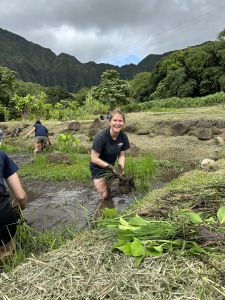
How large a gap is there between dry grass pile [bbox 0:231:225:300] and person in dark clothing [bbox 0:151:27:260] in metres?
0.94

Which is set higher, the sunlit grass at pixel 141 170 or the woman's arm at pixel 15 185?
the woman's arm at pixel 15 185

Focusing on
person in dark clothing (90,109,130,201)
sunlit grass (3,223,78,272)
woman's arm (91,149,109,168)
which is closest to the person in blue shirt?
person in dark clothing (90,109,130,201)

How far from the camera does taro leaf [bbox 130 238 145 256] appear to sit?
304cm

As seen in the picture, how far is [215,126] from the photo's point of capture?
15.4 metres

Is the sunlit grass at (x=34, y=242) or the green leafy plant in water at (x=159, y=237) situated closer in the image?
→ the green leafy plant in water at (x=159, y=237)

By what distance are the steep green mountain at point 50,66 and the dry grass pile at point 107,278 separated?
506 feet

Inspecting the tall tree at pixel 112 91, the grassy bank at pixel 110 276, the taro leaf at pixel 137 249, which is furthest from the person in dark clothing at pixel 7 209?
the tall tree at pixel 112 91

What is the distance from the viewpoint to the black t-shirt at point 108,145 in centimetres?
616

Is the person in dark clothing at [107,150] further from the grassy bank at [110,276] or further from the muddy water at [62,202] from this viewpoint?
the grassy bank at [110,276]

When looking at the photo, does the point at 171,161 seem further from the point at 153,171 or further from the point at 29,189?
the point at 29,189

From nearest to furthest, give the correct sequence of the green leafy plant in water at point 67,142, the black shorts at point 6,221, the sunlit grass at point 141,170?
the black shorts at point 6,221 < the sunlit grass at point 141,170 < the green leafy plant in water at point 67,142

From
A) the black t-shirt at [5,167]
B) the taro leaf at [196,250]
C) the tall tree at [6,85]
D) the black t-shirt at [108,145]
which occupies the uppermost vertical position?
the tall tree at [6,85]

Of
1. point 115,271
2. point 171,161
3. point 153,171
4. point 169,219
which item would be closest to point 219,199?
point 169,219

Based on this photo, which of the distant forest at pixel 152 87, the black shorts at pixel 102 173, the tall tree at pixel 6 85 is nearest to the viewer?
the black shorts at pixel 102 173
